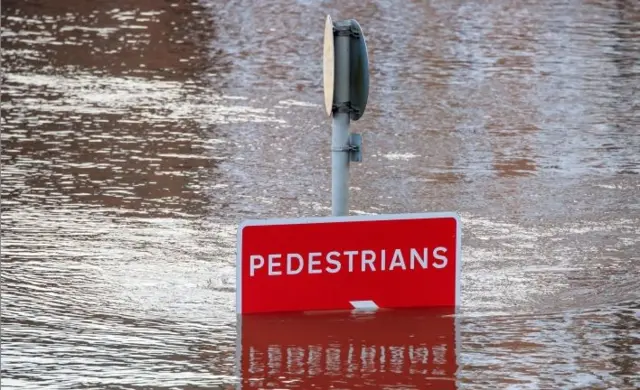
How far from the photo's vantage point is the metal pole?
26.6 ft

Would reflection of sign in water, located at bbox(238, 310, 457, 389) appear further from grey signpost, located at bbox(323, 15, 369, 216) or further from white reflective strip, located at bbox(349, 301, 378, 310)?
grey signpost, located at bbox(323, 15, 369, 216)

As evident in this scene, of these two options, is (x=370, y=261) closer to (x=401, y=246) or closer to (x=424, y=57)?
(x=401, y=246)

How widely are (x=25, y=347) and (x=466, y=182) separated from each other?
516 centimetres

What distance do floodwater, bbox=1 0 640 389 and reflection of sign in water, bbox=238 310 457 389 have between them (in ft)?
0.06

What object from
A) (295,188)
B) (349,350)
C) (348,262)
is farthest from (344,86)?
(295,188)

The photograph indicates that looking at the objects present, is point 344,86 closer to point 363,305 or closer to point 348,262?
point 348,262

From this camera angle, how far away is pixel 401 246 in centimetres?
830

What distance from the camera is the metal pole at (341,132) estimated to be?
8094mm

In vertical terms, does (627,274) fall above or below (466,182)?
below

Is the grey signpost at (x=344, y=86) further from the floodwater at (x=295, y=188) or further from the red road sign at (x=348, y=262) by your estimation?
the floodwater at (x=295, y=188)

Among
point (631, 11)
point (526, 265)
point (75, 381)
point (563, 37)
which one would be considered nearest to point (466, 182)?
point (526, 265)

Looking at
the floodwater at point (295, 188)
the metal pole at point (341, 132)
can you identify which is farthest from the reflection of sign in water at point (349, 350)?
the metal pole at point (341, 132)

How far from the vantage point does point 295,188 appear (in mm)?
11875

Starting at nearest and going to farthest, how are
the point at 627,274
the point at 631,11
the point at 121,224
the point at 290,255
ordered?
the point at 290,255 < the point at 627,274 < the point at 121,224 < the point at 631,11
